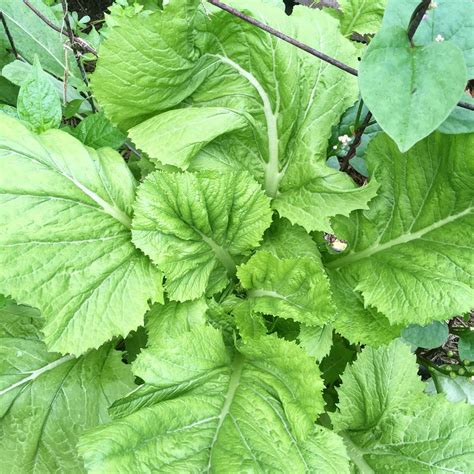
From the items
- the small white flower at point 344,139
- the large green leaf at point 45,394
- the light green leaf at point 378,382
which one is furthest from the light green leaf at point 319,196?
the large green leaf at point 45,394

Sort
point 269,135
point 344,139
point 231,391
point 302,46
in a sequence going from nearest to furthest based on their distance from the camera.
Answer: point 302,46 < point 231,391 < point 269,135 < point 344,139

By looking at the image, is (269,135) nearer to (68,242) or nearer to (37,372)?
(68,242)

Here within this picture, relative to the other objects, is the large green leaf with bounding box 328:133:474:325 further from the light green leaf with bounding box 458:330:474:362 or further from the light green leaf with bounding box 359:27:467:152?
the light green leaf with bounding box 458:330:474:362

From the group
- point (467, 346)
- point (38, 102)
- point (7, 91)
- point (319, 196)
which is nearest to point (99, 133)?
point (38, 102)

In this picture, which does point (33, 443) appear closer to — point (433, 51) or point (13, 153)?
point (13, 153)

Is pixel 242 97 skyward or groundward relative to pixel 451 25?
groundward

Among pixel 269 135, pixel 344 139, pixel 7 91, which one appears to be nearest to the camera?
pixel 269 135
